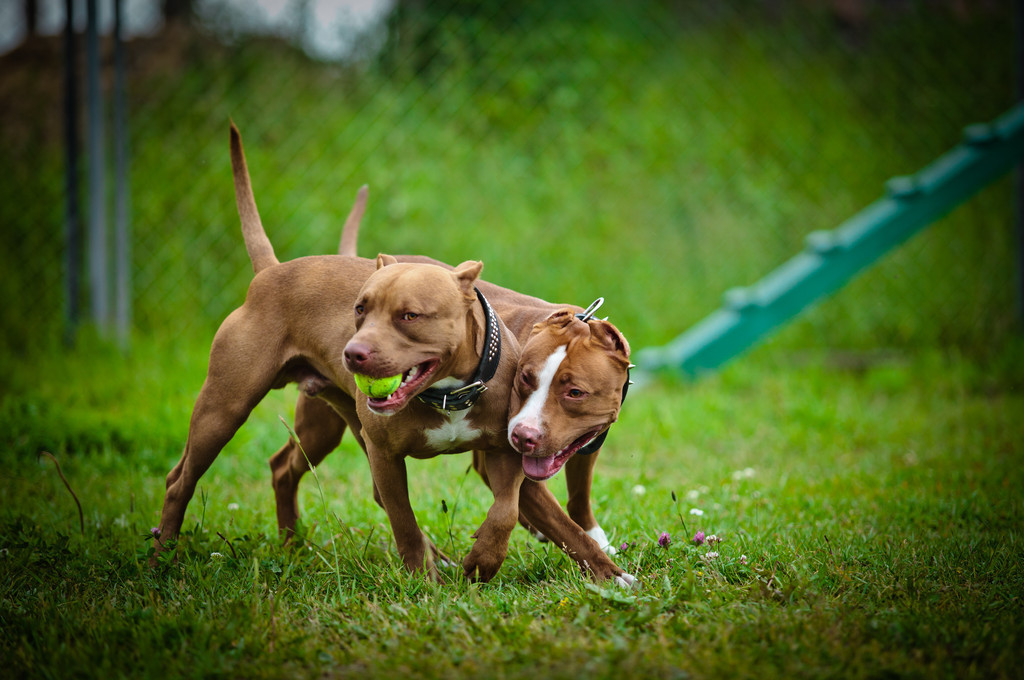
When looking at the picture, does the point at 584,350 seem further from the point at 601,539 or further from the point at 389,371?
the point at 601,539

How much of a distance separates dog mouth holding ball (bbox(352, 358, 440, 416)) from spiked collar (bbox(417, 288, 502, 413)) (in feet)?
0.30

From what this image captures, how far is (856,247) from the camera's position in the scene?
671 centimetres

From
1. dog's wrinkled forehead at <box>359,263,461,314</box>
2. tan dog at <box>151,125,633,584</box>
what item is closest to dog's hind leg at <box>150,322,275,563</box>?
tan dog at <box>151,125,633,584</box>

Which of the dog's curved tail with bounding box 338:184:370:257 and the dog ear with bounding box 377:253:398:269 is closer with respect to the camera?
the dog ear with bounding box 377:253:398:269

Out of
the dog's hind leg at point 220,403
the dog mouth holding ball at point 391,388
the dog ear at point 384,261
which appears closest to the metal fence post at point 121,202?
the dog's hind leg at point 220,403

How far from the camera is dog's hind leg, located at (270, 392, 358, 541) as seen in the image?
11.7 feet

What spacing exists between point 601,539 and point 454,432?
29.9 inches

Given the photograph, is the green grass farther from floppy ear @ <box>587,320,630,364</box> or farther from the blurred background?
the blurred background

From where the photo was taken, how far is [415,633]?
7.91 ft

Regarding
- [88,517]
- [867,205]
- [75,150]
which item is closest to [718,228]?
[867,205]

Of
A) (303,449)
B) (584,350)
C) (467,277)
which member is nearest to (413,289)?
(467,277)

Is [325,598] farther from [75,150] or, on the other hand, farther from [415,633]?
[75,150]

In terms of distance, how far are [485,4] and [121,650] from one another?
22.0ft

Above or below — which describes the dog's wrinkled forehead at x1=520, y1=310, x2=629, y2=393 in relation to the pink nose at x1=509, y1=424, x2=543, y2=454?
above
